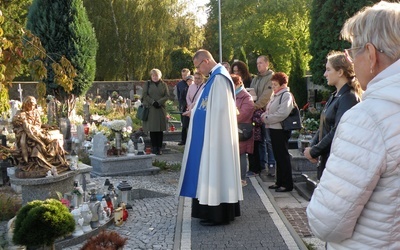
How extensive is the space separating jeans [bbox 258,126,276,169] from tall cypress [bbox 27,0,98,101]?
5.98 m

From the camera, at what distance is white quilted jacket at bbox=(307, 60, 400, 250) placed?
181 centimetres

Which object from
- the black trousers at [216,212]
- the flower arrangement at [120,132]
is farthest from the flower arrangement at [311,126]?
the black trousers at [216,212]

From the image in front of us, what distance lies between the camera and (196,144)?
593 cm

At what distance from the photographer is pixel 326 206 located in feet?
6.42

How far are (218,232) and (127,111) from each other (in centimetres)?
1255

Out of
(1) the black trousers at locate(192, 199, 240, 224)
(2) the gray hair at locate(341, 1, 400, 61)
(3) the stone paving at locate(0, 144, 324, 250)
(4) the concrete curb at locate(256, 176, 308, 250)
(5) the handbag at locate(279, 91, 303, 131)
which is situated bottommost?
(3) the stone paving at locate(0, 144, 324, 250)

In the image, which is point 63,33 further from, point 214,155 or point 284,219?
point 284,219

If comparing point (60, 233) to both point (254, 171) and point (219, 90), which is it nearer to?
point (219, 90)

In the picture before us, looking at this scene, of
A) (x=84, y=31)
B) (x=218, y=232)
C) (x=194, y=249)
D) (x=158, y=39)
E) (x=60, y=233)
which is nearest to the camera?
(x=60, y=233)

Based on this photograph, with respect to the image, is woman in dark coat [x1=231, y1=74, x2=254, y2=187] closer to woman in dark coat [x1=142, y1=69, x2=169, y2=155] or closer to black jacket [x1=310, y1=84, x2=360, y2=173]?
black jacket [x1=310, y1=84, x2=360, y2=173]

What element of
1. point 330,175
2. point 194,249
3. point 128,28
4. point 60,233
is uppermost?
point 128,28

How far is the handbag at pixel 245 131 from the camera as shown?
7582 millimetres

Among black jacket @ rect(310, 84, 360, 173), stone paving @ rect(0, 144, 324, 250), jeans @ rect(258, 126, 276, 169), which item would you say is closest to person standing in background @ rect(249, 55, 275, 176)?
jeans @ rect(258, 126, 276, 169)

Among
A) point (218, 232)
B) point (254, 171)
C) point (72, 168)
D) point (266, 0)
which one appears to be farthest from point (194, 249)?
point (266, 0)
